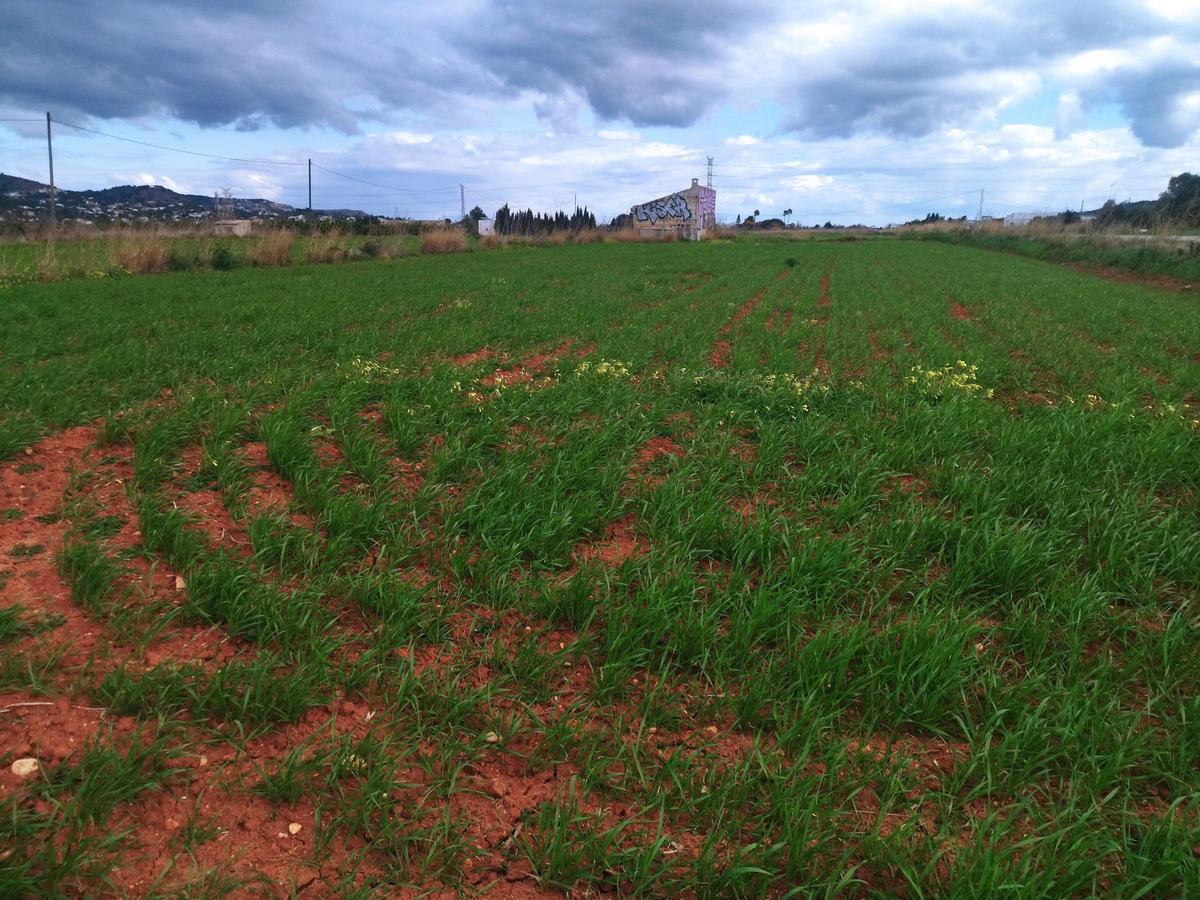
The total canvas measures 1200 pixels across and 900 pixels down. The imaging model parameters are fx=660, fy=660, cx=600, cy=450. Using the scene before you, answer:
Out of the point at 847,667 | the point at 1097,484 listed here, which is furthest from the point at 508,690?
the point at 1097,484

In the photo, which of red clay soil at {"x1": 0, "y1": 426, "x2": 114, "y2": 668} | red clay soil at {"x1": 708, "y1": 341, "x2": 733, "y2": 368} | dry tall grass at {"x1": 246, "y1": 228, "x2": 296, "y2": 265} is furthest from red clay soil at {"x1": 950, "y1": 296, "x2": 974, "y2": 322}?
dry tall grass at {"x1": 246, "y1": 228, "x2": 296, "y2": 265}

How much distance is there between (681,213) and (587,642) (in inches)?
3186

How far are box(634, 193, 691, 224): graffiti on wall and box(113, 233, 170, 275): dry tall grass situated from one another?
6576 centimetres

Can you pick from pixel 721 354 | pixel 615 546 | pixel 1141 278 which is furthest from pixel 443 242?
pixel 615 546

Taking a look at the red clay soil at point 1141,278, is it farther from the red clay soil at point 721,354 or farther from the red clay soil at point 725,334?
the red clay soil at point 721,354

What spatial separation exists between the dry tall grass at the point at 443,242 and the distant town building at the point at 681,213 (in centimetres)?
3869

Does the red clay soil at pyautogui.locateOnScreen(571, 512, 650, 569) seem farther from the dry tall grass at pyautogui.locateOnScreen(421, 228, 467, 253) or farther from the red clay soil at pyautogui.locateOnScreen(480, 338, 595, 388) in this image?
the dry tall grass at pyautogui.locateOnScreen(421, 228, 467, 253)

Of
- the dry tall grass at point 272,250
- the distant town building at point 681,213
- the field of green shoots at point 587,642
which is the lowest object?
the field of green shoots at point 587,642

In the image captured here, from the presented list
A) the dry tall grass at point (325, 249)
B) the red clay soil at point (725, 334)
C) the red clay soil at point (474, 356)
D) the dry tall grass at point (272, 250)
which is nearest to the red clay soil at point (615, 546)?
the red clay soil at point (474, 356)

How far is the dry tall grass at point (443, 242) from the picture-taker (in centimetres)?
3466

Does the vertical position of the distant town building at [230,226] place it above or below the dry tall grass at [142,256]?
above

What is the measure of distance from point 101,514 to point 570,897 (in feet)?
10.0

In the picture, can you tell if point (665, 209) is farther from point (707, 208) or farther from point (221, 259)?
point (221, 259)

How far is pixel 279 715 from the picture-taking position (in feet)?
7.17
